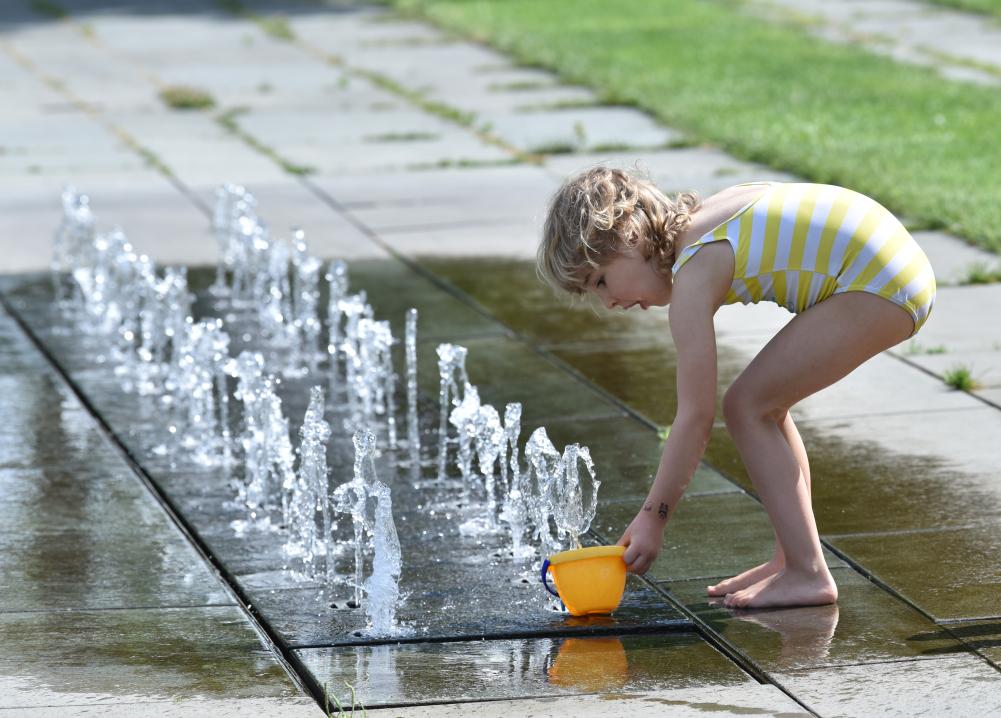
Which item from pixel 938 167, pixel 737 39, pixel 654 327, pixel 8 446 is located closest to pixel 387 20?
pixel 737 39

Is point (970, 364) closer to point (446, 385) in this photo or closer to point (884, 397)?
point (884, 397)

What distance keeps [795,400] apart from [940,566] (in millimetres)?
673

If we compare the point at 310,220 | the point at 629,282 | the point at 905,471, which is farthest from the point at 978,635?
the point at 310,220

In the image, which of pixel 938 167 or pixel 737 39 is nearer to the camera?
pixel 938 167

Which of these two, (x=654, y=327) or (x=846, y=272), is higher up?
(x=846, y=272)

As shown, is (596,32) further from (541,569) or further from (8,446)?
(541,569)

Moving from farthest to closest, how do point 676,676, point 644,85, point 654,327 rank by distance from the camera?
point 644,85 < point 654,327 < point 676,676

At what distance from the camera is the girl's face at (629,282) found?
13.3 ft

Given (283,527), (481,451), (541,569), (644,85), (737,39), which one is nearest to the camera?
(541,569)

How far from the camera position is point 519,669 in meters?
3.89

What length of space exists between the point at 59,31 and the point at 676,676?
1547 centimetres

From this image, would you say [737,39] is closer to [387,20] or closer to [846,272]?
[387,20]

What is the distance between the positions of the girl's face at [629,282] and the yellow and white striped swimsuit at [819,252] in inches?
3.1

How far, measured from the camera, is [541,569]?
4344 mm
